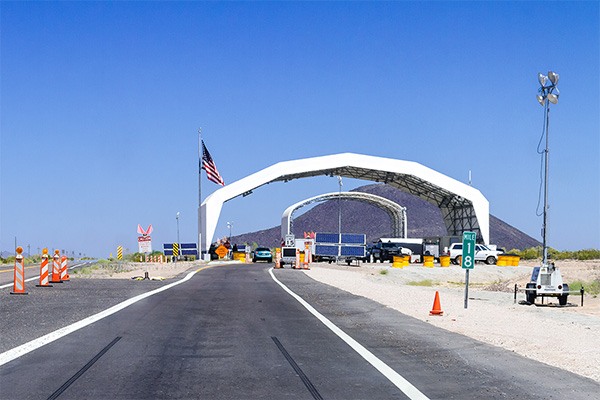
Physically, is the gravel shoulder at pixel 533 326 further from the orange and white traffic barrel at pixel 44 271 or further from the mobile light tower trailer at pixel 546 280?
the orange and white traffic barrel at pixel 44 271

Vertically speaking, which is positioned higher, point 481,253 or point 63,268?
point 63,268

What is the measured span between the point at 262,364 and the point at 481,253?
65.3 m

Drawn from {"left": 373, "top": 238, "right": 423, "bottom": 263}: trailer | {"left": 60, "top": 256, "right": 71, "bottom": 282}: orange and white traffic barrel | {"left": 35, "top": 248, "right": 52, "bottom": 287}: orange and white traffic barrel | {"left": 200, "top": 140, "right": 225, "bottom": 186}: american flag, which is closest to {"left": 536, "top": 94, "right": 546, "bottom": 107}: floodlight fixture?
{"left": 35, "top": 248, "right": 52, "bottom": 287}: orange and white traffic barrel

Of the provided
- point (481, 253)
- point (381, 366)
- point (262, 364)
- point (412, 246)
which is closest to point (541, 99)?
point (381, 366)

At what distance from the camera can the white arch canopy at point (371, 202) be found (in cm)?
8844

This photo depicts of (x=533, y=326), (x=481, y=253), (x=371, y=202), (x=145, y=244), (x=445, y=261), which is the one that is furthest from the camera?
(x=371, y=202)

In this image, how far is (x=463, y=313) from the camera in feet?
73.9

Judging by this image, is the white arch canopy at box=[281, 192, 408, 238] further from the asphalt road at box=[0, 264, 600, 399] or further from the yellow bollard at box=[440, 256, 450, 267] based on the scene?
the asphalt road at box=[0, 264, 600, 399]

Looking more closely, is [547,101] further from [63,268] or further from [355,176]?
[355,176]

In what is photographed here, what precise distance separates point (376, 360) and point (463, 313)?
1108 centimetres

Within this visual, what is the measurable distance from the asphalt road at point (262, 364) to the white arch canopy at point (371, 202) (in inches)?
2746

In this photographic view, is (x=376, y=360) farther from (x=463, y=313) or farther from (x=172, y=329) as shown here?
(x=463, y=313)

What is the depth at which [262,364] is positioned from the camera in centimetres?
1138

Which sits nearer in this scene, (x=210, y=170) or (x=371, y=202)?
(x=210, y=170)
